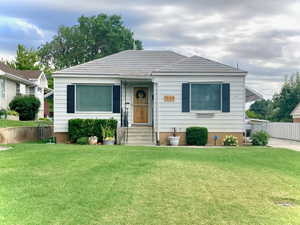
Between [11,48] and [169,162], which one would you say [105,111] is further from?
[11,48]

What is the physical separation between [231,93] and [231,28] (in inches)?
245

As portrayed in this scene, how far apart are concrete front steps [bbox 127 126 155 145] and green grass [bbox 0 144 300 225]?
16.8 feet

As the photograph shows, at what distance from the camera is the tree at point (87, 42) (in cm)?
4634

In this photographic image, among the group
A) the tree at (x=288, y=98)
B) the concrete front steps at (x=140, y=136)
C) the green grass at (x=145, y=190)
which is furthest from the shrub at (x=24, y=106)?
the tree at (x=288, y=98)

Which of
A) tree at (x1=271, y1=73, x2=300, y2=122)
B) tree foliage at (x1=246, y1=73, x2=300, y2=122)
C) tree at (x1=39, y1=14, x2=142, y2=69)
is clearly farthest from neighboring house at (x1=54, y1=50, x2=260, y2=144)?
tree at (x1=39, y1=14, x2=142, y2=69)

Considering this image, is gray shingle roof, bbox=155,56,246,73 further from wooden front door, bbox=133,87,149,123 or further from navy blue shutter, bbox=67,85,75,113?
navy blue shutter, bbox=67,85,75,113

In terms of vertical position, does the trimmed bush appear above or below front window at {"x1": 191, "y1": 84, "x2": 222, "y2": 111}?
below

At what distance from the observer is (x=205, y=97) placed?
1454 centimetres

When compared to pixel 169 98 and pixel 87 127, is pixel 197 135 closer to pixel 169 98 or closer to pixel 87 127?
pixel 169 98

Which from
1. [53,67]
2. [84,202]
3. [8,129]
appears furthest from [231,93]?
[53,67]

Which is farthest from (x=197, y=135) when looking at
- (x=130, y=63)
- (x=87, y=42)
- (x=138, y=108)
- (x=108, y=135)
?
(x=87, y=42)

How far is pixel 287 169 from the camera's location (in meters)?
8.12

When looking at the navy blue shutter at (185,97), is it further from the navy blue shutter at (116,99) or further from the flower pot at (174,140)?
the navy blue shutter at (116,99)

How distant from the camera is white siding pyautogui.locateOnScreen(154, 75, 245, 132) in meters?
14.5
